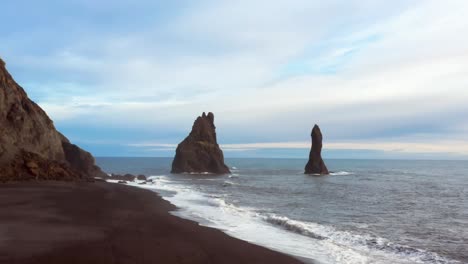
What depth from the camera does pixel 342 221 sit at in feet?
77.5

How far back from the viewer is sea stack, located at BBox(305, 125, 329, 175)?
332 feet

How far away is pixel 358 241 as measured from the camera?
17.3m

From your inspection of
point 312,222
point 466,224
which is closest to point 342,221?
point 312,222

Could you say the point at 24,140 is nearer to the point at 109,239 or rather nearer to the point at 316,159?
the point at 109,239

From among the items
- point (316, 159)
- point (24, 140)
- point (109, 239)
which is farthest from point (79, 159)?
point (316, 159)

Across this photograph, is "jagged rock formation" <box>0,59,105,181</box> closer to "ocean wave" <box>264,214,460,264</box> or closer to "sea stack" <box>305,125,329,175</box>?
"ocean wave" <box>264,214,460,264</box>

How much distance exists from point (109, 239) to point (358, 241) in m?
10.9

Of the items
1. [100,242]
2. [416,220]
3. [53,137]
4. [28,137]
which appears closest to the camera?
[100,242]

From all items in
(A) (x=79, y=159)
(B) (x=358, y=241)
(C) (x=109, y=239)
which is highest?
(A) (x=79, y=159)

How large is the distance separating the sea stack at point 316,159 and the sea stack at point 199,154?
2263cm

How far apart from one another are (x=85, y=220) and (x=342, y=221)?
15073mm

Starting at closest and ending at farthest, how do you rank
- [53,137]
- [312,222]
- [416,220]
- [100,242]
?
[100,242], [312,222], [416,220], [53,137]

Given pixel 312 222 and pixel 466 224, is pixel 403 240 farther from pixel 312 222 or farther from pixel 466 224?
pixel 466 224

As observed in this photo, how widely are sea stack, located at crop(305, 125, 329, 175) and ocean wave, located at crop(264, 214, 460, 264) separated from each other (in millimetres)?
81081
